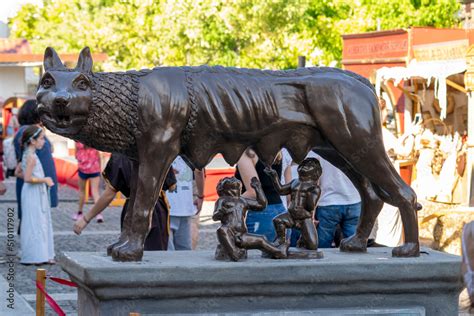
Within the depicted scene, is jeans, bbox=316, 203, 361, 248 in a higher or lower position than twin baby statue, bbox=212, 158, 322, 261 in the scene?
lower

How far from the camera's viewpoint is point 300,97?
506 centimetres

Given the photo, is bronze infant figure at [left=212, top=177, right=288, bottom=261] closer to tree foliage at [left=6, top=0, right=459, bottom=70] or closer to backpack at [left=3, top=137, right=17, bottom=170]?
backpack at [left=3, top=137, right=17, bottom=170]

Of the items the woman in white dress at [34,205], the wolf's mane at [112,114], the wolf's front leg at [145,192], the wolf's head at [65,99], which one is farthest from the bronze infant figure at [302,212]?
the woman in white dress at [34,205]

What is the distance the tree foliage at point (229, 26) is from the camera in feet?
120

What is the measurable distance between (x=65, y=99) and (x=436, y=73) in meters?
16.9

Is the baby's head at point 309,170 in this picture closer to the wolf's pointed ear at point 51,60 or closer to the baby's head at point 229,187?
the baby's head at point 229,187

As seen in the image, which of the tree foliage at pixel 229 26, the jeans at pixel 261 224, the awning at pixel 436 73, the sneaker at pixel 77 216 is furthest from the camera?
the tree foliage at pixel 229 26

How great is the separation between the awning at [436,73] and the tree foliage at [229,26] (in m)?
13.9

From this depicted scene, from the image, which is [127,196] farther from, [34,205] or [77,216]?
[77,216]

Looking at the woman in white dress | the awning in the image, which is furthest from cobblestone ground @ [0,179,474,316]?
the awning

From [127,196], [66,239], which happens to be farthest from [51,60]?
[66,239]

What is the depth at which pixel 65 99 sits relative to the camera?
184 inches

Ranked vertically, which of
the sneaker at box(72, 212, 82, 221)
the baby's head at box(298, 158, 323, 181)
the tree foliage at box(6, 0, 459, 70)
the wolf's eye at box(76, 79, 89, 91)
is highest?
the tree foliage at box(6, 0, 459, 70)

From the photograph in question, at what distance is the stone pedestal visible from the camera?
15.1 feet
